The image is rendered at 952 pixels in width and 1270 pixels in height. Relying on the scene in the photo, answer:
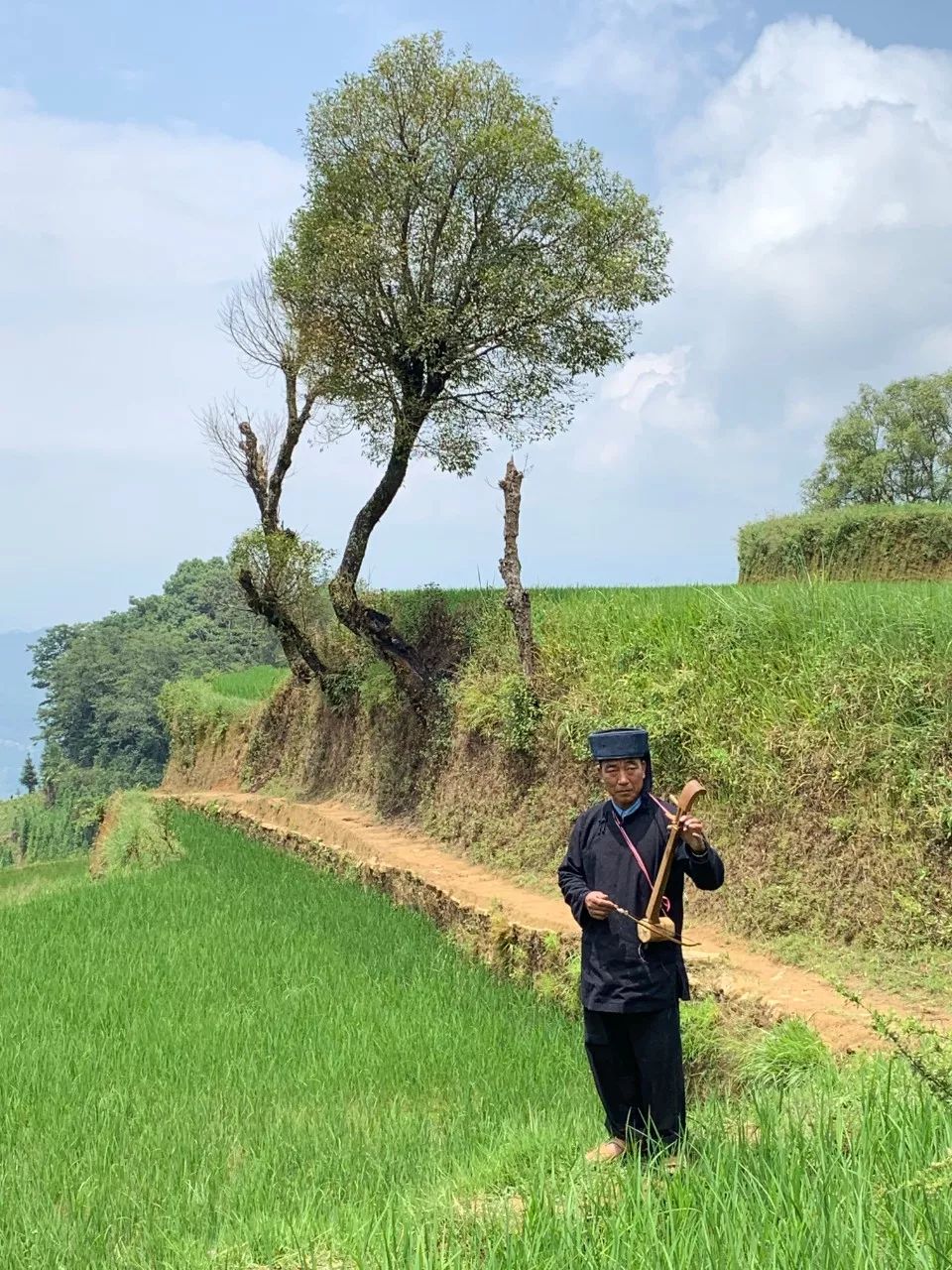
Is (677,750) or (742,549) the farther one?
(742,549)

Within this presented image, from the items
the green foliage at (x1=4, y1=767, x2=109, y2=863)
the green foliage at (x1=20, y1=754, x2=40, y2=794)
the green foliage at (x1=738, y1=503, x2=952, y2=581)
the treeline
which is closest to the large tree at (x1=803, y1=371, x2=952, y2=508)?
the green foliage at (x1=738, y1=503, x2=952, y2=581)

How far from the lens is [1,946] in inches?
367

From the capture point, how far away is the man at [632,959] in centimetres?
368

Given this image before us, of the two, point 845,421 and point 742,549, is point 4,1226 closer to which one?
point 742,549

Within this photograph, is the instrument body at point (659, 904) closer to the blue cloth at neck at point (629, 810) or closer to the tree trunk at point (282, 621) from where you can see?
the blue cloth at neck at point (629, 810)

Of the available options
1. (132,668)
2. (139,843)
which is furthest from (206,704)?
(132,668)

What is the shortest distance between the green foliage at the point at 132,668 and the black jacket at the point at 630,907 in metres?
41.9

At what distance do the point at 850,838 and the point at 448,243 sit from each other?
10.7 m

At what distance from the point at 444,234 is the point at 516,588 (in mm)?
6206

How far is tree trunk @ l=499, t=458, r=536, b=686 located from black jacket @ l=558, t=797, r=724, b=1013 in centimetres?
688

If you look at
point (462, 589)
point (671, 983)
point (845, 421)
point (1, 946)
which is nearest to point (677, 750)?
point (671, 983)

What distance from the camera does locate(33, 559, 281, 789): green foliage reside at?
47.3m

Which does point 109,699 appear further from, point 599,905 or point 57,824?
point 599,905

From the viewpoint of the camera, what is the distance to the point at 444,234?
14258 mm
